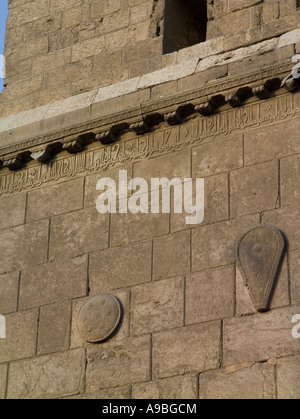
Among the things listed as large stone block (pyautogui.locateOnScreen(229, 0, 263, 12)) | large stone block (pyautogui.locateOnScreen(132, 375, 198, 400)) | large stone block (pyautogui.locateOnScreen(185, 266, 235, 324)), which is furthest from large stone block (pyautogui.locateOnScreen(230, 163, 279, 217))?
large stone block (pyautogui.locateOnScreen(229, 0, 263, 12))

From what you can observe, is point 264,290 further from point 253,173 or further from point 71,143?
point 71,143

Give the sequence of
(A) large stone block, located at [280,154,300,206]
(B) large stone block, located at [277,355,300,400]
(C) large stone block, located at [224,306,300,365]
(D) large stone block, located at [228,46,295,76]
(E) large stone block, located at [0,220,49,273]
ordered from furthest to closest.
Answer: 1. (E) large stone block, located at [0,220,49,273]
2. (D) large stone block, located at [228,46,295,76]
3. (A) large stone block, located at [280,154,300,206]
4. (C) large stone block, located at [224,306,300,365]
5. (B) large stone block, located at [277,355,300,400]

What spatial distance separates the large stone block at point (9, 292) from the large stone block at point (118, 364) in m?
1.12

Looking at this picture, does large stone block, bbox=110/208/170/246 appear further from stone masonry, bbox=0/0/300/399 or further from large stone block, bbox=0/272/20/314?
large stone block, bbox=0/272/20/314

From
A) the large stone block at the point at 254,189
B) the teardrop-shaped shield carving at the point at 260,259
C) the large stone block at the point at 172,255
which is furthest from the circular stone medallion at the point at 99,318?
the large stone block at the point at 254,189

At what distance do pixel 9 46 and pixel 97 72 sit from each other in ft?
4.53

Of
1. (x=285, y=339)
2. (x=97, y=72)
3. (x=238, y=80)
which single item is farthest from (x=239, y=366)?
(x=97, y=72)

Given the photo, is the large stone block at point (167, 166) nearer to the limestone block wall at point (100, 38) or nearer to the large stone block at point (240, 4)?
the limestone block wall at point (100, 38)

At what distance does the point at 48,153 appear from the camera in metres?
12.3

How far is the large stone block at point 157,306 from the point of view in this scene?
35.4 feet

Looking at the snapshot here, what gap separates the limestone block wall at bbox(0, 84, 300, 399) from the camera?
10359 millimetres

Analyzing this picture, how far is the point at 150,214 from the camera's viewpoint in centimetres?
1145

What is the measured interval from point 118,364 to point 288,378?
1.63 metres

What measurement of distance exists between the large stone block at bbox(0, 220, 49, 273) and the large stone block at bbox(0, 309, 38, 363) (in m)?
0.54
